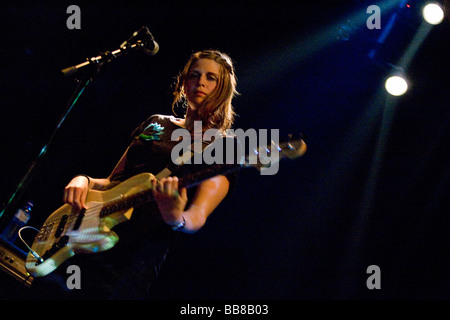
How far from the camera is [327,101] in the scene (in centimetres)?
→ 423

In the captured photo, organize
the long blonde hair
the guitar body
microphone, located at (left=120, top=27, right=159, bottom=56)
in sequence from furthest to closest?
the long blonde hair < microphone, located at (left=120, top=27, right=159, bottom=56) < the guitar body

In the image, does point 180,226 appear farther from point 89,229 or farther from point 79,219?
point 79,219

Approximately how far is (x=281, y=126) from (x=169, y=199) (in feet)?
8.91

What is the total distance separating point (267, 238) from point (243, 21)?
2.57 metres

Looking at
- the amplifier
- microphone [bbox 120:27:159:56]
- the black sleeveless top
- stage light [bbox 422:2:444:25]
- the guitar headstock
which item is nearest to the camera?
the black sleeveless top

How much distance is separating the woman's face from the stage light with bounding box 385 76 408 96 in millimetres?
2052

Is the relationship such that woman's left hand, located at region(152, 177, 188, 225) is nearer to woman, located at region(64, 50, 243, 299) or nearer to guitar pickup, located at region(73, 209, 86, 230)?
woman, located at region(64, 50, 243, 299)

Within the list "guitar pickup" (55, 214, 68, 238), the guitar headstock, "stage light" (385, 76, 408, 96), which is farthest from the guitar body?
"stage light" (385, 76, 408, 96)

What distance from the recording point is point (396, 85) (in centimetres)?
372

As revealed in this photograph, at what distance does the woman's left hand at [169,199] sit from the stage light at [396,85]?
2.89 meters

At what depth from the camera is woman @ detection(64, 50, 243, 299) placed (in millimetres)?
1785

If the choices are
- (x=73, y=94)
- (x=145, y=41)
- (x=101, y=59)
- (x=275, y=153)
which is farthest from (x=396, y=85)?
(x=73, y=94)

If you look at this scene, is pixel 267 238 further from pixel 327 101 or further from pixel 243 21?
pixel 243 21
